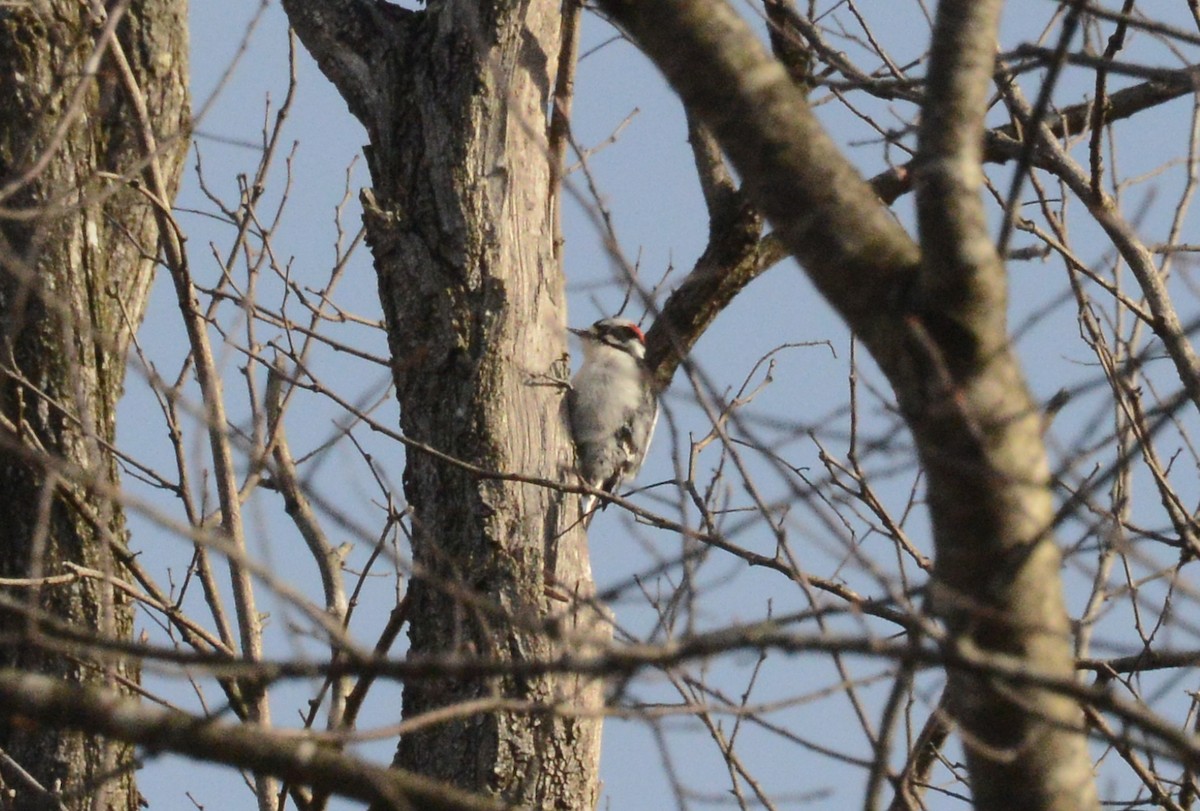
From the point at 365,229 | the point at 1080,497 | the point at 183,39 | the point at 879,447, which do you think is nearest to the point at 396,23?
the point at 365,229

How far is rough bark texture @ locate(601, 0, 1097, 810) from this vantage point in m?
1.59

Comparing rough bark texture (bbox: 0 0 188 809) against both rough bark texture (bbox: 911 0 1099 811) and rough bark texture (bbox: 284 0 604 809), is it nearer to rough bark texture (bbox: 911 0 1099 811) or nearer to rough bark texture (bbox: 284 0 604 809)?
rough bark texture (bbox: 284 0 604 809)

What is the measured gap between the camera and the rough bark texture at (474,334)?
3516mm

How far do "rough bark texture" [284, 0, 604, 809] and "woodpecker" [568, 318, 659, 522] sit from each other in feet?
4.71

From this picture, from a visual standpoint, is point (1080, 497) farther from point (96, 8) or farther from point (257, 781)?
point (96, 8)

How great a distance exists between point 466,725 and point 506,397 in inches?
33.4

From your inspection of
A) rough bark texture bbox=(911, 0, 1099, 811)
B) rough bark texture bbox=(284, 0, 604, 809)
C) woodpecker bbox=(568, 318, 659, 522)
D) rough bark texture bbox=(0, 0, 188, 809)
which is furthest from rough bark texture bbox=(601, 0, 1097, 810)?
woodpecker bbox=(568, 318, 659, 522)

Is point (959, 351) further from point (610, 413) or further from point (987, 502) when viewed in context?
point (610, 413)

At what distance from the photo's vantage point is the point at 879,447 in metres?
2.05

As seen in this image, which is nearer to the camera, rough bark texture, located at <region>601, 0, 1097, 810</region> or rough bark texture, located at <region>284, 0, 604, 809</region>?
rough bark texture, located at <region>601, 0, 1097, 810</region>

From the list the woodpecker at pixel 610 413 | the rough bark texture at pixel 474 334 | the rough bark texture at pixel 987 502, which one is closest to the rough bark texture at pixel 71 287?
the rough bark texture at pixel 474 334

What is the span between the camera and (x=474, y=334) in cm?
374

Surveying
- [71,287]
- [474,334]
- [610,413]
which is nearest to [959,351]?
[474,334]

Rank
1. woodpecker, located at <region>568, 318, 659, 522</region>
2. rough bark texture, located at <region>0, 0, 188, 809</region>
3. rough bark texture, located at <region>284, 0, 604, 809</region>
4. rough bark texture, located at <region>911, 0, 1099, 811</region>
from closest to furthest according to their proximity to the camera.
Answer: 1. rough bark texture, located at <region>911, 0, 1099, 811</region>
2. rough bark texture, located at <region>284, 0, 604, 809</region>
3. rough bark texture, located at <region>0, 0, 188, 809</region>
4. woodpecker, located at <region>568, 318, 659, 522</region>
